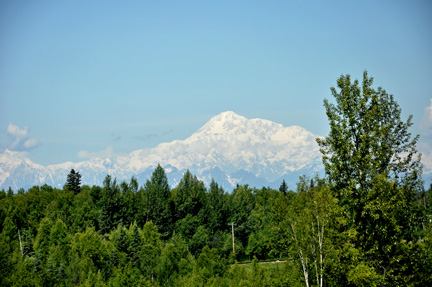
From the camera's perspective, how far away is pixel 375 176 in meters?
20.2

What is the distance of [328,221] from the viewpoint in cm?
2153

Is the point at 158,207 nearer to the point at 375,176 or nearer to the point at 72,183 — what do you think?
the point at 72,183

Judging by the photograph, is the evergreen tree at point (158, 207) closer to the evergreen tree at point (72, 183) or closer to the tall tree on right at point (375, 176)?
the evergreen tree at point (72, 183)

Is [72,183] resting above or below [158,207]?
above

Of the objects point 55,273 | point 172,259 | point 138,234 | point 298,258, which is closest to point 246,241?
point 138,234

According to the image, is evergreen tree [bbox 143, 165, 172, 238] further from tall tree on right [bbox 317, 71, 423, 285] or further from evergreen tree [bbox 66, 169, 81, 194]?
tall tree on right [bbox 317, 71, 423, 285]

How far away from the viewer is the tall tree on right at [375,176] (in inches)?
784

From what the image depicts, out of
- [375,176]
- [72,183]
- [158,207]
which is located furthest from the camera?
[72,183]

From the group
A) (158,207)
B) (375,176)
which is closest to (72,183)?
(158,207)

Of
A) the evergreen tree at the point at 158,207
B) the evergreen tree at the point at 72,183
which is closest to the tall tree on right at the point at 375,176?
the evergreen tree at the point at 158,207

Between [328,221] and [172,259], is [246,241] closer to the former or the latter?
[172,259]

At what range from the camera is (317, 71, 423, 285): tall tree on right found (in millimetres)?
19922

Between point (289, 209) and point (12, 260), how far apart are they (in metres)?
63.9

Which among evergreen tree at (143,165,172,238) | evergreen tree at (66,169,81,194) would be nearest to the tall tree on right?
evergreen tree at (143,165,172,238)
